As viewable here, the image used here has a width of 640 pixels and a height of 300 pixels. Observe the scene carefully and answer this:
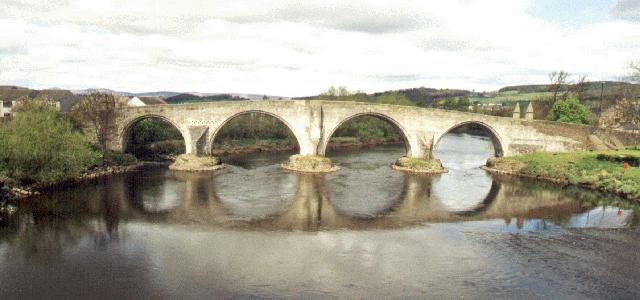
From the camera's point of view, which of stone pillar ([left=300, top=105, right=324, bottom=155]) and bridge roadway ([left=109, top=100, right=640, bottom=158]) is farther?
bridge roadway ([left=109, top=100, right=640, bottom=158])

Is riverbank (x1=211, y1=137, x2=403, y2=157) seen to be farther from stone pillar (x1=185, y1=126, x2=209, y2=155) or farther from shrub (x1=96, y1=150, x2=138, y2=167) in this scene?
shrub (x1=96, y1=150, x2=138, y2=167)

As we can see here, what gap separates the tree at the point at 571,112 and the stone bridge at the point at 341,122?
517 cm

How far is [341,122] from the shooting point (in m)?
45.7

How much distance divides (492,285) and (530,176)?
1116 inches

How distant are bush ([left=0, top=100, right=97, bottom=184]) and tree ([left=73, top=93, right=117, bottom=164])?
9215mm

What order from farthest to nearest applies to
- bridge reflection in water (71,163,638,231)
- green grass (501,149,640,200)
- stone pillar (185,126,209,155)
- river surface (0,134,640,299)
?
1. stone pillar (185,126,209,155)
2. green grass (501,149,640,200)
3. bridge reflection in water (71,163,638,231)
4. river surface (0,134,640,299)

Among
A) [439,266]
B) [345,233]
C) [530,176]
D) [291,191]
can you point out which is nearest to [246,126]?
[291,191]

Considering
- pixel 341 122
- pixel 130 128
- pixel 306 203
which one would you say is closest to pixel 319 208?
pixel 306 203

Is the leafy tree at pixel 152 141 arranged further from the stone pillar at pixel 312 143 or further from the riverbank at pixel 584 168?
the riverbank at pixel 584 168

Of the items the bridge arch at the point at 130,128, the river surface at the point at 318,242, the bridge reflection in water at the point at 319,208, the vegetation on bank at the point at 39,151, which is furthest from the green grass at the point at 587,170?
the vegetation on bank at the point at 39,151

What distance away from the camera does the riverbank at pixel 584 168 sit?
3475 cm

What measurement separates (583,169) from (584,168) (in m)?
0.19

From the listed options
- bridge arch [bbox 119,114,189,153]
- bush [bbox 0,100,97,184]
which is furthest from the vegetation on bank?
bridge arch [bbox 119,114,189,153]

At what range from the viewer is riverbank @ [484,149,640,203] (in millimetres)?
34750
